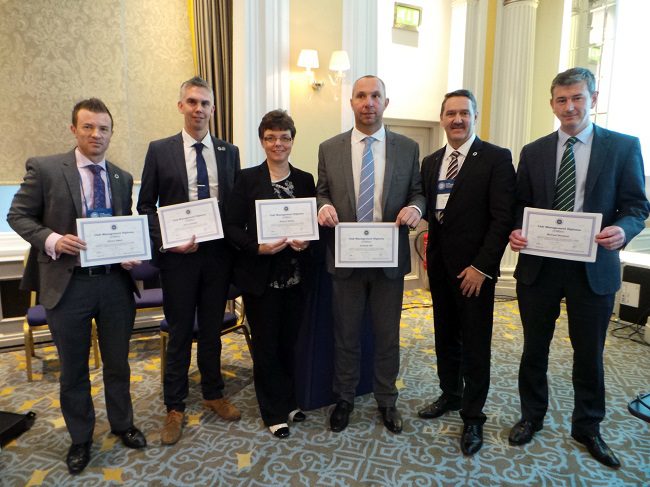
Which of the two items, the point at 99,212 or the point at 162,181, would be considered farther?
the point at 162,181

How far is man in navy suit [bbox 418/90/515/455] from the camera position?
215 cm

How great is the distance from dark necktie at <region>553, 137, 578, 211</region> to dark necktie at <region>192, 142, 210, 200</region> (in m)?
1.71

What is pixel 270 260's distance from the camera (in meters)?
2.27

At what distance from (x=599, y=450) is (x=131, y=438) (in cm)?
232

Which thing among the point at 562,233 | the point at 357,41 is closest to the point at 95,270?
the point at 562,233

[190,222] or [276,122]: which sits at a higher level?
[276,122]

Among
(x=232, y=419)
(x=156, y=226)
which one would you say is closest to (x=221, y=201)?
(x=156, y=226)

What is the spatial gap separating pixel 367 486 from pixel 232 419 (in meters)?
0.90

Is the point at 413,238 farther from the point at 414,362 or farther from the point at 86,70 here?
the point at 86,70

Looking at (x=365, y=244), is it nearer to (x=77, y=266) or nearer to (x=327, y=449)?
(x=327, y=449)

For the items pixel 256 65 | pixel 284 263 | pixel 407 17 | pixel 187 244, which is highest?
pixel 407 17

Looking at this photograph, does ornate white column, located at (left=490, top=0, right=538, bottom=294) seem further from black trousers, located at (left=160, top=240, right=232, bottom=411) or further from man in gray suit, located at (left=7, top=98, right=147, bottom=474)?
man in gray suit, located at (left=7, top=98, right=147, bottom=474)

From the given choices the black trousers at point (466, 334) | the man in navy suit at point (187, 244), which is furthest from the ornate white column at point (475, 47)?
the man in navy suit at point (187, 244)

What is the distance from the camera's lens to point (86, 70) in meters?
3.98
